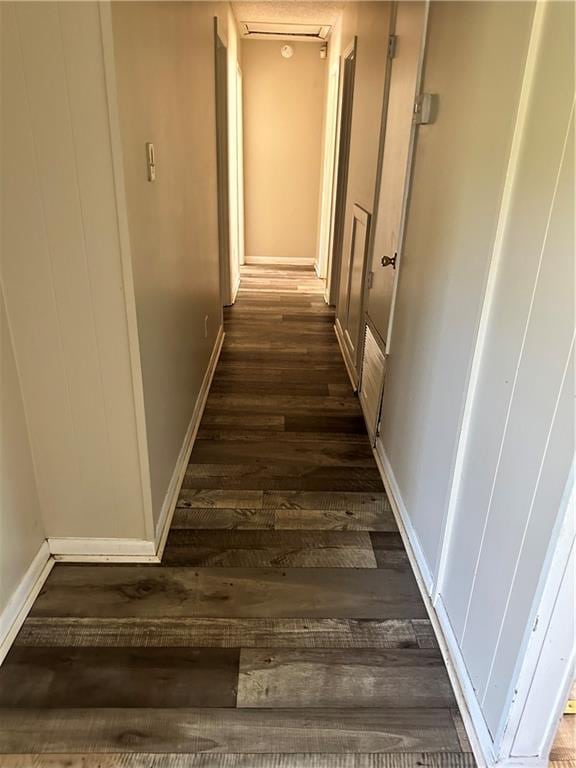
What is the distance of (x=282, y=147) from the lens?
20.7 feet

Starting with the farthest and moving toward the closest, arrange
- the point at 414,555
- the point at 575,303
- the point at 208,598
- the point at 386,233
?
the point at 386,233 → the point at 414,555 → the point at 208,598 → the point at 575,303

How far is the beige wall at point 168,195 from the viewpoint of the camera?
1.60 meters

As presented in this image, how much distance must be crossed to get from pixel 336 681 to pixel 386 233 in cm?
191

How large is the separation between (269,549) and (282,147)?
5.43 m

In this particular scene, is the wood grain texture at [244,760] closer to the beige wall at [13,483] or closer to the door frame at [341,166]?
the beige wall at [13,483]

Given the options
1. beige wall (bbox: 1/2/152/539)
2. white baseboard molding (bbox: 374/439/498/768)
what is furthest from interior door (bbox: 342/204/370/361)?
beige wall (bbox: 1/2/152/539)

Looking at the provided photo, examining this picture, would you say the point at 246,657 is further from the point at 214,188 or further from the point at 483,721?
the point at 214,188

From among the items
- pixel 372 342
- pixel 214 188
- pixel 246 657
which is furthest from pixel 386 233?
Answer: pixel 246 657

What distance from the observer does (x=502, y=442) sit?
132cm

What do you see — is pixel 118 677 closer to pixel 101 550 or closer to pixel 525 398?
pixel 101 550

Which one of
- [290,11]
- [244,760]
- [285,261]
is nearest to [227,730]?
[244,760]

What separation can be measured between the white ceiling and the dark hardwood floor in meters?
3.82

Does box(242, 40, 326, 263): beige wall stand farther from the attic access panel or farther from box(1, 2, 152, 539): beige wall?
box(1, 2, 152, 539): beige wall

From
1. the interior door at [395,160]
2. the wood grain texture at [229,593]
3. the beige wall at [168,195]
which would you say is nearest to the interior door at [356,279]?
the interior door at [395,160]
